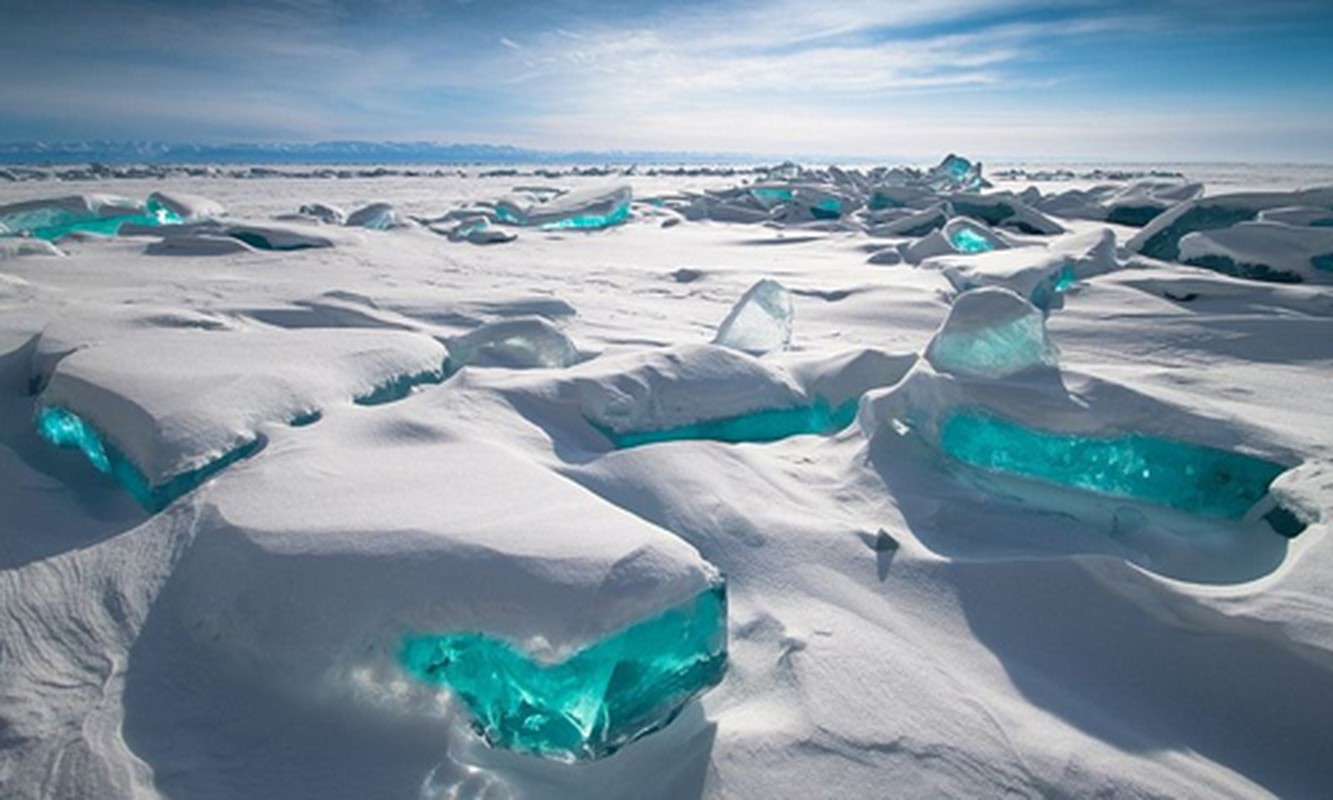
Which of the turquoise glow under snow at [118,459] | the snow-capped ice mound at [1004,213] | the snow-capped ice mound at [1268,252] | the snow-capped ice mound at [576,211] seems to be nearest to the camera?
the turquoise glow under snow at [118,459]

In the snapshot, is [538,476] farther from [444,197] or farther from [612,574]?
[444,197]

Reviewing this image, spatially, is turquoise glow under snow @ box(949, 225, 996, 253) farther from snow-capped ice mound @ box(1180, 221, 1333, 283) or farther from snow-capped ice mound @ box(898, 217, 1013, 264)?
snow-capped ice mound @ box(1180, 221, 1333, 283)

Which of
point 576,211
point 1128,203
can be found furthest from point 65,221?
point 1128,203

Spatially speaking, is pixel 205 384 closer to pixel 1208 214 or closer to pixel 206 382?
pixel 206 382

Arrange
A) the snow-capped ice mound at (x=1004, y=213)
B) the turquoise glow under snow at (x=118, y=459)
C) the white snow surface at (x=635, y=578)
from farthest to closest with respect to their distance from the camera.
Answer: the snow-capped ice mound at (x=1004, y=213)
the turquoise glow under snow at (x=118, y=459)
the white snow surface at (x=635, y=578)

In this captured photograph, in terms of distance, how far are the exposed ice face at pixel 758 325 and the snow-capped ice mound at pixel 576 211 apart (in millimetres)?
5413

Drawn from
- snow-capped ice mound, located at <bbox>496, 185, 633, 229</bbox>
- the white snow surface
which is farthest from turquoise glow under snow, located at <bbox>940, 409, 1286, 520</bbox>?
snow-capped ice mound, located at <bbox>496, 185, 633, 229</bbox>

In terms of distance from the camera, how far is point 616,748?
93cm

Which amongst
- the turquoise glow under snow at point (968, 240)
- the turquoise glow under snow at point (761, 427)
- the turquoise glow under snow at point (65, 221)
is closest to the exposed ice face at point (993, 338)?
the turquoise glow under snow at point (761, 427)

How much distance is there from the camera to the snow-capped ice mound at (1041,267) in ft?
10.8

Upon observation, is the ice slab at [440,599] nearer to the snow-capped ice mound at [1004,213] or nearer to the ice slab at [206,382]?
the ice slab at [206,382]

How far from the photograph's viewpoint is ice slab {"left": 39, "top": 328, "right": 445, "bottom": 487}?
4.50 ft

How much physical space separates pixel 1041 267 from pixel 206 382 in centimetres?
348

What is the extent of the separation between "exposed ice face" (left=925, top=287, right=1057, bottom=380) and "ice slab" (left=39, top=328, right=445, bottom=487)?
4.96 ft
